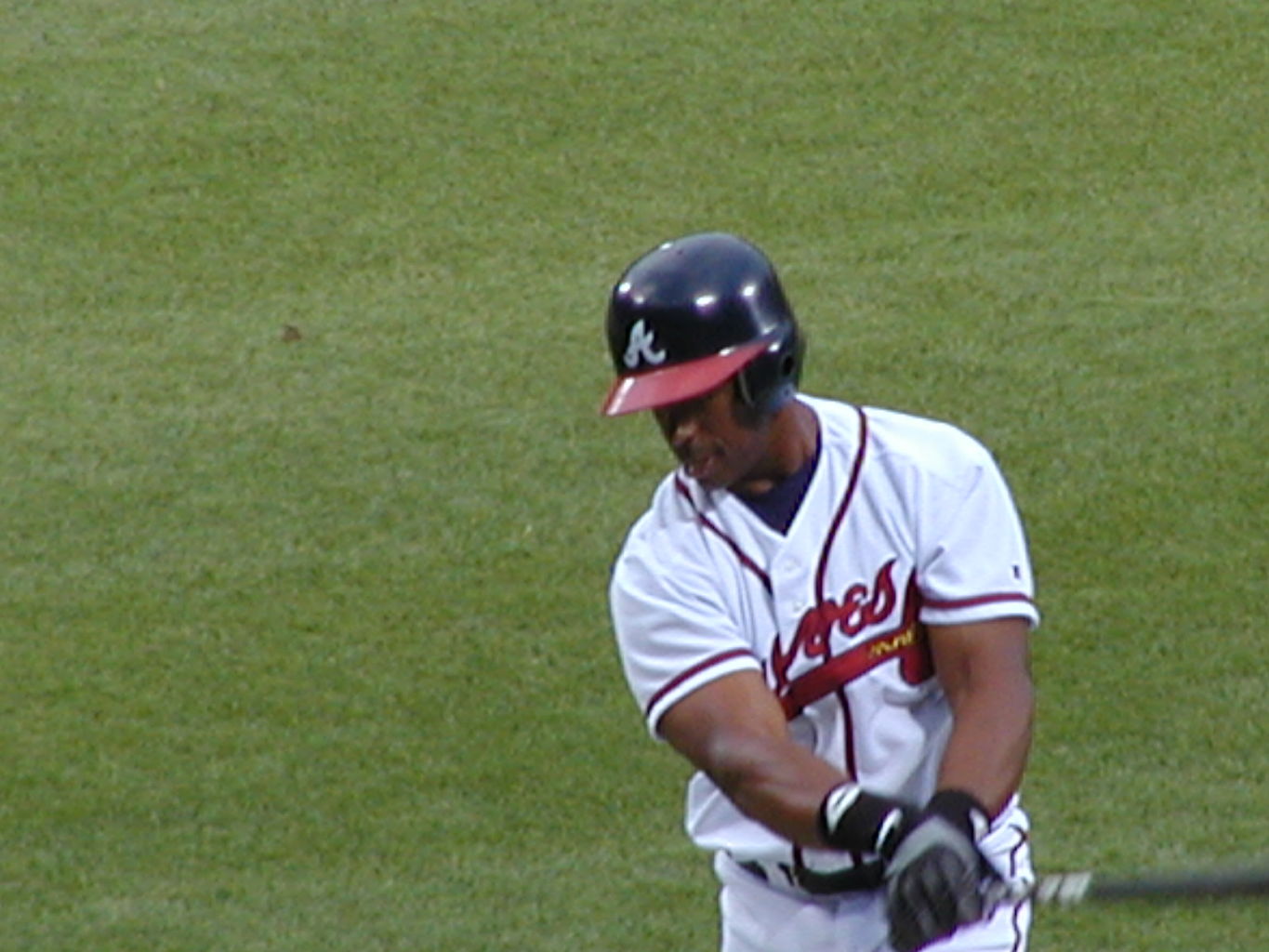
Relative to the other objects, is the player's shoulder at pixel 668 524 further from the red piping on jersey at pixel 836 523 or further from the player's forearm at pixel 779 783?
the player's forearm at pixel 779 783

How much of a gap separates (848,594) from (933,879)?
0.49 meters

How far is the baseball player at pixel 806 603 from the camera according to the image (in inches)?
130

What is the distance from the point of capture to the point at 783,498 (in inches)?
137

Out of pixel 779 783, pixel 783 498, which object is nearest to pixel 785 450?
pixel 783 498

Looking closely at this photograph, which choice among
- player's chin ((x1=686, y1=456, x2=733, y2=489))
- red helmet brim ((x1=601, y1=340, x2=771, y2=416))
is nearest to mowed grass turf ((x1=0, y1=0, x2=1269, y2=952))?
player's chin ((x1=686, y1=456, x2=733, y2=489))

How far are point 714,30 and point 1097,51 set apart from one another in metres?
1.29

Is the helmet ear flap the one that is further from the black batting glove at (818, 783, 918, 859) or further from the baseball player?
the black batting glove at (818, 783, 918, 859)

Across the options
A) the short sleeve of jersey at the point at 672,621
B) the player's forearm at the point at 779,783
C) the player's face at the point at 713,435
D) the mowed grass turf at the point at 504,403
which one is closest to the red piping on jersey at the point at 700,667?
the short sleeve of jersey at the point at 672,621

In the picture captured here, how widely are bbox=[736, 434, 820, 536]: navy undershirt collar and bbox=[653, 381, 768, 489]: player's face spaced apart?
0.09 meters

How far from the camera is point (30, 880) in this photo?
5.36 m

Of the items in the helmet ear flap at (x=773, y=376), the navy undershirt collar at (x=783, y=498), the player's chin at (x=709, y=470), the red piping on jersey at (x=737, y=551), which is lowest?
the red piping on jersey at (x=737, y=551)

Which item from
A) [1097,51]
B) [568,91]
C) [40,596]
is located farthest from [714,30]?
[40,596]

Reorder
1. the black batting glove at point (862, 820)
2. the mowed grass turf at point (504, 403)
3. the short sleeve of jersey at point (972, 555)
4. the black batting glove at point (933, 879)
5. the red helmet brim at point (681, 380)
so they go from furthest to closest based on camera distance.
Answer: the mowed grass turf at point (504, 403) < the short sleeve of jersey at point (972, 555) < the red helmet brim at point (681, 380) < the black batting glove at point (862, 820) < the black batting glove at point (933, 879)

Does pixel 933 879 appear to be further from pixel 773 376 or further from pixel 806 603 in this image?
pixel 773 376
